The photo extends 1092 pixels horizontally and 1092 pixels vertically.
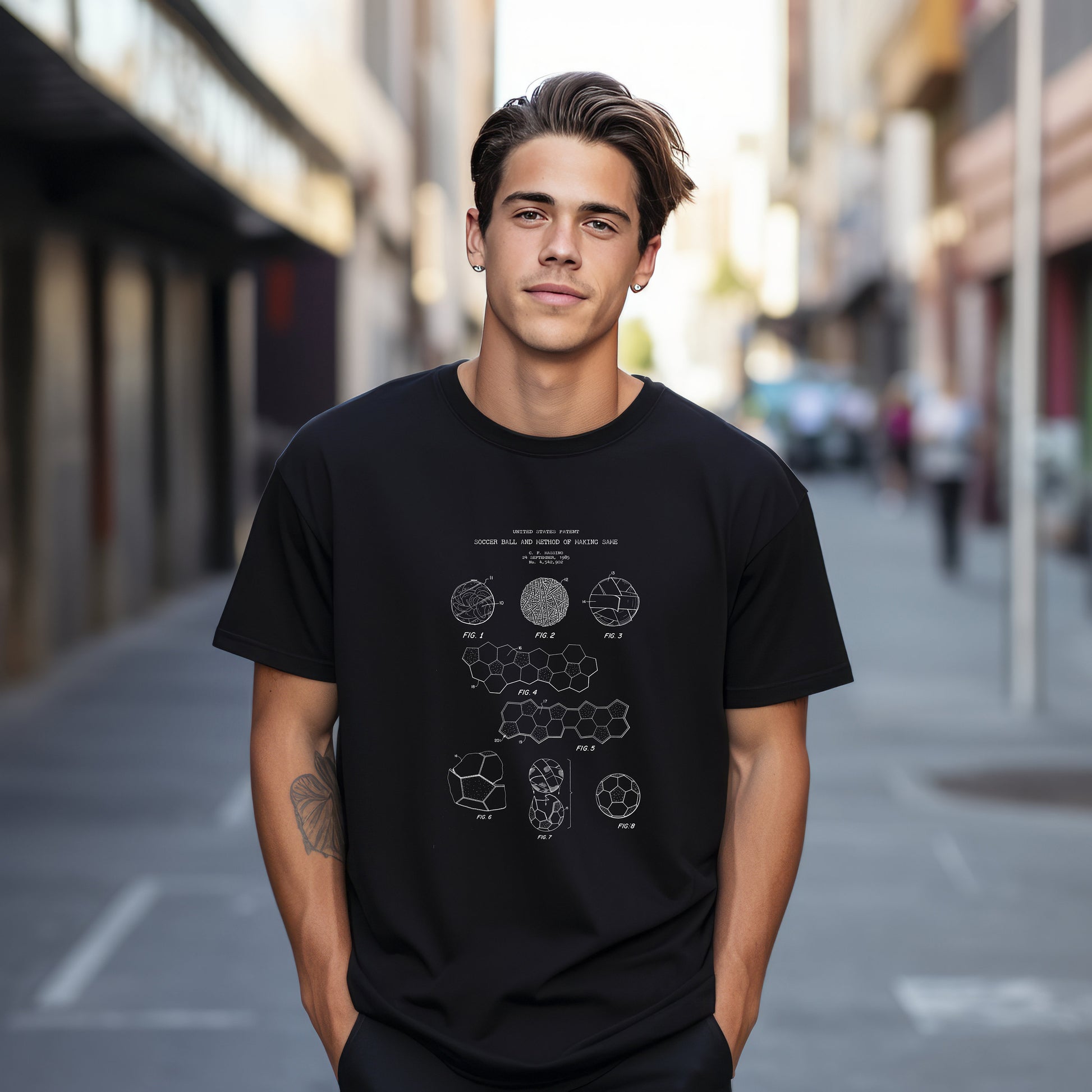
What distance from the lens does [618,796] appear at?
2.48 m

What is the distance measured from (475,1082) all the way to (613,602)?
63 cm

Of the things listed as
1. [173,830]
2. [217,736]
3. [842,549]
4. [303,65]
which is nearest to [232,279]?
[303,65]

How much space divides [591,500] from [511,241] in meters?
Answer: 0.37

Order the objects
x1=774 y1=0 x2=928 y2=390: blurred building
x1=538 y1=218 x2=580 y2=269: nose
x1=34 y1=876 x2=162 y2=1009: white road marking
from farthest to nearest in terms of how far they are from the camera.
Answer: x1=774 y1=0 x2=928 y2=390: blurred building, x1=34 y1=876 x2=162 y2=1009: white road marking, x1=538 y1=218 x2=580 y2=269: nose

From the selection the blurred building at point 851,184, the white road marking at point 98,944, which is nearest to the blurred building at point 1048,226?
the blurred building at point 851,184

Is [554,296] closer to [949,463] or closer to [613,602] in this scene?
[613,602]

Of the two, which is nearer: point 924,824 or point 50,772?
point 924,824

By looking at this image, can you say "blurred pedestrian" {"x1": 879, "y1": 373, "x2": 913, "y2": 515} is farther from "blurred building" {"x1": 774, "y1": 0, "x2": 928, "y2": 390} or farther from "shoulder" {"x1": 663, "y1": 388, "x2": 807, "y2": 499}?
"shoulder" {"x1": 663, "y1": 388, "x2": 807, "y2": 499}

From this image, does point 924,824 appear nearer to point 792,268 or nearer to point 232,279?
point 232,279

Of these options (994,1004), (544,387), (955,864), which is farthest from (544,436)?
(955,864)

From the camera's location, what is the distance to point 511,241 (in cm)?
257

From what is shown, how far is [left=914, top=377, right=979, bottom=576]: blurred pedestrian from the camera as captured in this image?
19125 millimetres

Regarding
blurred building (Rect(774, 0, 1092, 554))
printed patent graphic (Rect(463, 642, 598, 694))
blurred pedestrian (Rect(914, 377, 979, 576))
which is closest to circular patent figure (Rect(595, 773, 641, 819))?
printed patent graphic (Rect(463, 642, 598, 694))

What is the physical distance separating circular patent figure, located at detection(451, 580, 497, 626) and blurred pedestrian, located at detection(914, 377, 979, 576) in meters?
17.0
